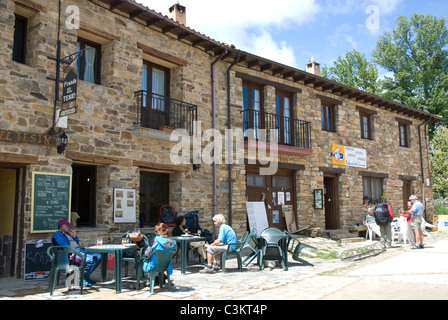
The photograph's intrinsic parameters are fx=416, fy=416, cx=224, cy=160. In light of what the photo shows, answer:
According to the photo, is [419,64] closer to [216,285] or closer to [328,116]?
[328,116]

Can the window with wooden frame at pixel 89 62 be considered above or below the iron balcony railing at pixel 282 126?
above

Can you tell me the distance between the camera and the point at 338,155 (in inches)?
601

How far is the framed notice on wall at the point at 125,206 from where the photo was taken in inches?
356

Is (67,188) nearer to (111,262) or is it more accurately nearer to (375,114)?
(111,262)

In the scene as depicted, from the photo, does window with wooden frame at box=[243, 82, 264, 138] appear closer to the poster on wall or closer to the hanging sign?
the poster on wall

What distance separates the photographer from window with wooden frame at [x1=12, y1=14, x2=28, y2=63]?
8180mm

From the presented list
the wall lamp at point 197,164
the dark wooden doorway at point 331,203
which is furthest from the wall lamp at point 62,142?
the dark wooden doorway at point 331,203

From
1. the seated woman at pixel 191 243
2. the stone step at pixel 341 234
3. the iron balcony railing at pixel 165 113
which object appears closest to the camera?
the seated woman at pixel 191 243

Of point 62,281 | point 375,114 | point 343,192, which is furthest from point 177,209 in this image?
point 375,114

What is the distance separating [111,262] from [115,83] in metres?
4.03

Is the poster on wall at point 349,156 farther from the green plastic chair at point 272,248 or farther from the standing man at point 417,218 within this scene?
the green plastic chair at point 272,248

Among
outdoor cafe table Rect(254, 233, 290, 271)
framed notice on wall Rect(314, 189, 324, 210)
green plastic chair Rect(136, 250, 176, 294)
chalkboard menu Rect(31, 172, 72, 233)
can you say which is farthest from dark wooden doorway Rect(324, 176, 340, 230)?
green plastic chair Rect(136, 250, 176, 294)

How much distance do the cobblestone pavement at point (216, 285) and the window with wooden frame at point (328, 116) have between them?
7.55 metres

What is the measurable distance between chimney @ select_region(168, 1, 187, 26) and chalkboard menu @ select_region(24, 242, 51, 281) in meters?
7.40
